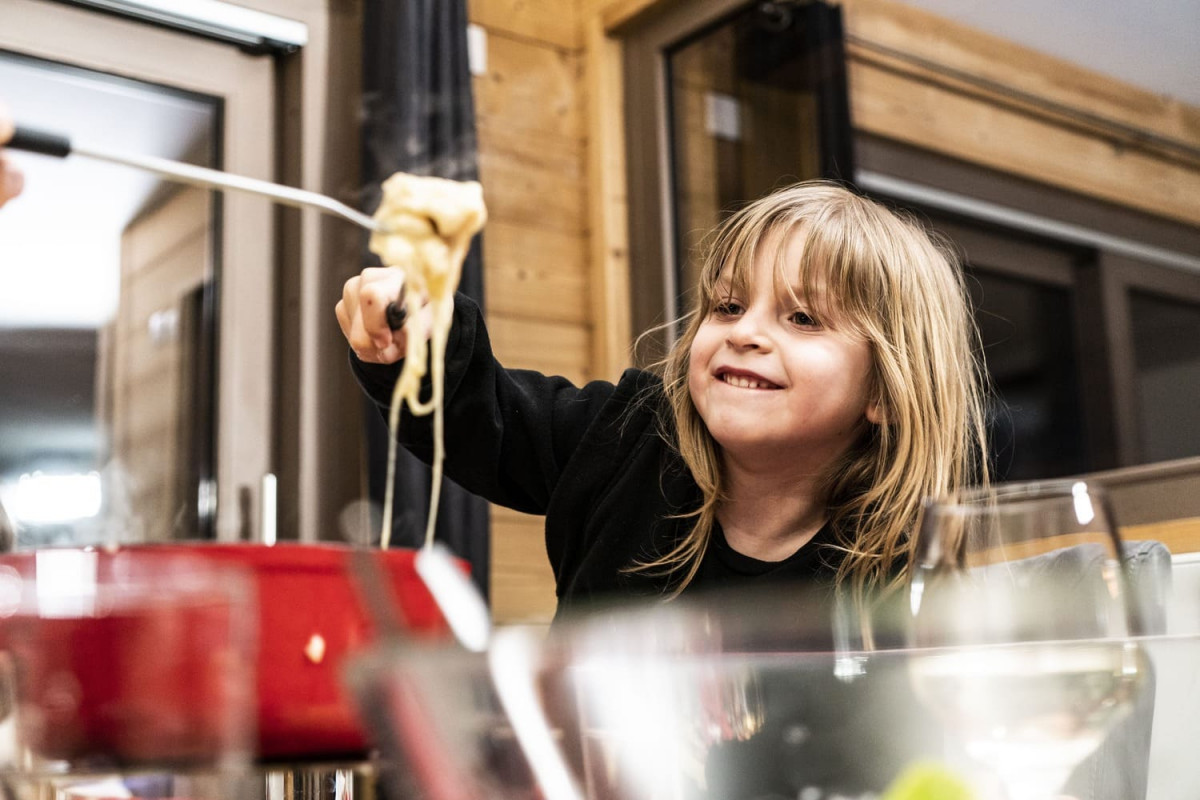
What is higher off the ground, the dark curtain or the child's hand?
the dark curtain

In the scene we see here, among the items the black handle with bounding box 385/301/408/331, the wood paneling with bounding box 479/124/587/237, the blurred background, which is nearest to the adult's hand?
the black handle with bounding box 385/301/408/331

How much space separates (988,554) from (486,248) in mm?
2341

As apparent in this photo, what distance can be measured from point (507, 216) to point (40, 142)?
2.29 meters

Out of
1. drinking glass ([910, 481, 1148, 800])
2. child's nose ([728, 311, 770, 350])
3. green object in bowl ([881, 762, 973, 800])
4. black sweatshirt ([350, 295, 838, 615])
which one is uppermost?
child's nose ([728, 311, 770, 350])

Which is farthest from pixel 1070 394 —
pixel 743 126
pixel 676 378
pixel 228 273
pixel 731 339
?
pixel 228 273

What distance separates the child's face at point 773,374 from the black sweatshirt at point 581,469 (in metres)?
0.09

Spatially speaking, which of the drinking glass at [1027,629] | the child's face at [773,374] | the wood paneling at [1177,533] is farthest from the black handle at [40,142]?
the wood paneling at [1177,533]

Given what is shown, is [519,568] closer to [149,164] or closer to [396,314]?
[396,314]

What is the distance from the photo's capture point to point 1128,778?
1.41 feet

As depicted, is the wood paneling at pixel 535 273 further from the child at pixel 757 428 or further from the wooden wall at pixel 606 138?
the child at pixel 757 428

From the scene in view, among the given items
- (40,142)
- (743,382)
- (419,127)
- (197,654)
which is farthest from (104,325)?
(197,654)

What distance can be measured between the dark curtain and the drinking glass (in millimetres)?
1951

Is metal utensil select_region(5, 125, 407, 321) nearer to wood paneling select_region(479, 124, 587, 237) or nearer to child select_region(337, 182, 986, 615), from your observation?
child select_region(337, 182, 986, 615)

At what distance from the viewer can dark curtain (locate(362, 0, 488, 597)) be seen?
2.33 metres
